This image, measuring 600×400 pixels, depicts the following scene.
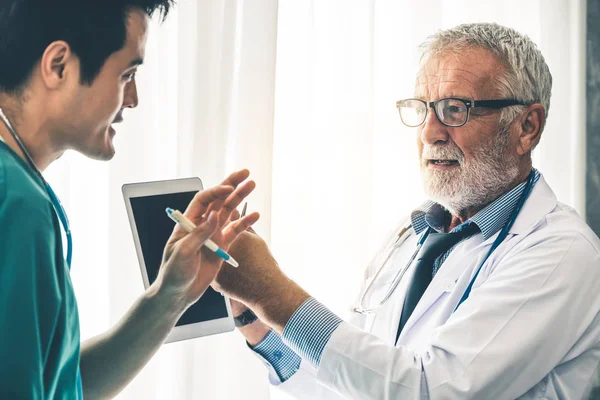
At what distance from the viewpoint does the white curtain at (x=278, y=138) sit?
1689 mm

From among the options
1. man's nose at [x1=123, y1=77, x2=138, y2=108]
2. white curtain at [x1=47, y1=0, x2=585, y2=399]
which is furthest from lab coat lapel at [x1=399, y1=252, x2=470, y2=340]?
man's nose at [x1=123, y1=77, x2=138, y2=108]

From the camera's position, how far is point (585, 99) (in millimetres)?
2016

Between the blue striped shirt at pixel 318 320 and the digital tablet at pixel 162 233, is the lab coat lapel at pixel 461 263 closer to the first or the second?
the blue striped shirt at pixel 318 320

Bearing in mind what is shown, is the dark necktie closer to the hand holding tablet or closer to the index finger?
the hand holding tablet

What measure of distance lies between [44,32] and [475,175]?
0.95 meters

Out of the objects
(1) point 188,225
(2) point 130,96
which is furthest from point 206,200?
(2) point 130,96

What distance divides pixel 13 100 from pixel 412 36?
4.07 feet

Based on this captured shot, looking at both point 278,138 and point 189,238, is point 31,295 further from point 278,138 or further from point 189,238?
point 278,138

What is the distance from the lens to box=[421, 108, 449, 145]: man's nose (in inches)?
58.5

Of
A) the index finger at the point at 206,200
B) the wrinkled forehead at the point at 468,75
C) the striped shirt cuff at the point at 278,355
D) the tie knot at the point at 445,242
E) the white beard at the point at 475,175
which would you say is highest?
the wrinkled forehead at the point at 468,75

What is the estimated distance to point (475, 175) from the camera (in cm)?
146

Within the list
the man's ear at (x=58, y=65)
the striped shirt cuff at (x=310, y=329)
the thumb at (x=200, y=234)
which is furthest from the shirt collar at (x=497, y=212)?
the man's ear at (x=58, y=65)

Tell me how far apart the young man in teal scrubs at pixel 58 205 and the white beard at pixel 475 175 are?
21.2 inches

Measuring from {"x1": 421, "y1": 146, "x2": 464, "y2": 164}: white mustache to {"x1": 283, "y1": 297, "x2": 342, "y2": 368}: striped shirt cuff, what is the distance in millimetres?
480
